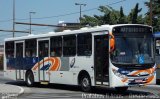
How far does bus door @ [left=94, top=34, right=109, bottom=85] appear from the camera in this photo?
20.1m

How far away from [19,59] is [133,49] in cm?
1058

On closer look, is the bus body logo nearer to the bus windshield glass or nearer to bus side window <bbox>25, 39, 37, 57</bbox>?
bus side window <bbox>25, 39, 37, 57</bbox>

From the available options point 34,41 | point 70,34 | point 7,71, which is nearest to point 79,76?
point 70,34

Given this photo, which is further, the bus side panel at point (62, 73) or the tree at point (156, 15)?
the tree at point (156, 15)

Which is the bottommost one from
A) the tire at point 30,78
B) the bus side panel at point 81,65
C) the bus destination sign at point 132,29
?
the tire at point 30,78

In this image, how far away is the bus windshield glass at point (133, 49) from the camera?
19625 mm

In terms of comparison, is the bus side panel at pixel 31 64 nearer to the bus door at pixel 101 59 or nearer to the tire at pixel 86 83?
the tire at pixel 86 83

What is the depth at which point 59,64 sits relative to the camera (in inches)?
952

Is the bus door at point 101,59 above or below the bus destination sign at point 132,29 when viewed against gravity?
below

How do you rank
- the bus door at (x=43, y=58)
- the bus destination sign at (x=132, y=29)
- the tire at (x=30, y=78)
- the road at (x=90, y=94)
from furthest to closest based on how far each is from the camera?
the tire at (x=30, y=78) → the bus door at (x=43, y=58) → the bus destination sign at (x=132, y=29) → the road at (x=90, y=94)

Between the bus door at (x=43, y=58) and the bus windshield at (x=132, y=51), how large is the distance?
667cm

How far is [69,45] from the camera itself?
75.7 ft

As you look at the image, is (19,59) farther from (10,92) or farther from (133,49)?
(133,49)

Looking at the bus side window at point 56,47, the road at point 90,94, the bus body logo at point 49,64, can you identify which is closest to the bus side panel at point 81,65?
the road at point 90,94
